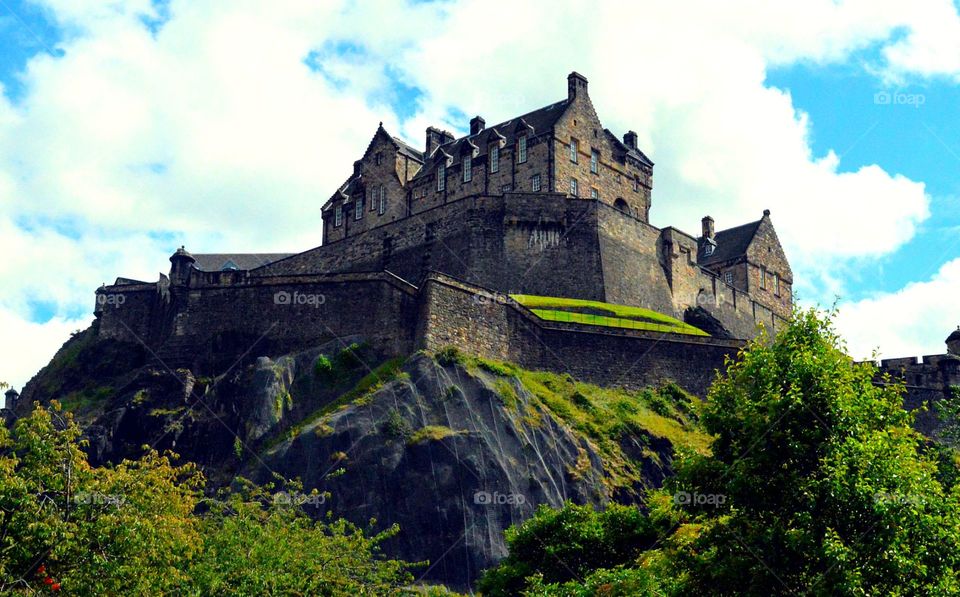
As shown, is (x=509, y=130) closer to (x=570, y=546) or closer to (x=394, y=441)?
(x=394, y=441)

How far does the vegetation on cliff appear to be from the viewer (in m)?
23.5

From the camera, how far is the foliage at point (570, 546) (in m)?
35.2

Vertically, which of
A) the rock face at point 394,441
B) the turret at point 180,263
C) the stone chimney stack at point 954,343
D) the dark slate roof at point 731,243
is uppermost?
the dark slate roof at point 731,243

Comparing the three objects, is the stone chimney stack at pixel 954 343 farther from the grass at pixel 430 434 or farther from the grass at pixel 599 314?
the grass at pixel 430 434

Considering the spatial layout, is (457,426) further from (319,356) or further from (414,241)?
(414,241)

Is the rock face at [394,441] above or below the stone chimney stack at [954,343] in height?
below

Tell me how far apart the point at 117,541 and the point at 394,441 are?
2078 cm

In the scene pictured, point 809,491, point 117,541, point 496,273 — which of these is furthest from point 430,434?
point 809,491

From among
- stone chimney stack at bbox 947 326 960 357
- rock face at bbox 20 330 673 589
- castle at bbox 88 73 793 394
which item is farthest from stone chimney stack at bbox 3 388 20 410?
stone chimney stack at bbox 947 326 960 357

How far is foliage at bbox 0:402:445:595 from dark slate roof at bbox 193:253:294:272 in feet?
152

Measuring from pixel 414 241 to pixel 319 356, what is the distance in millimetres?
14269

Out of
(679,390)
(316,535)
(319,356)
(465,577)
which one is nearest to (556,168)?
(679,390)

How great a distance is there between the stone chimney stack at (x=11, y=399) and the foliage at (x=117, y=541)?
36527 millimetres

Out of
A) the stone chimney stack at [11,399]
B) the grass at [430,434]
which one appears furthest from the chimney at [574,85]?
the stone chimney stack at [11,399]
